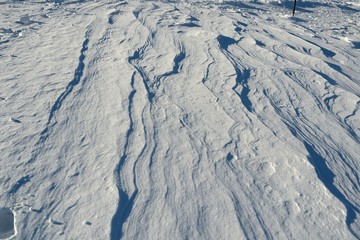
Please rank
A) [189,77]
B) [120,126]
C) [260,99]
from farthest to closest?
[189,77]
[260,99]
[120,126]

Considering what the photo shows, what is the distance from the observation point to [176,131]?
203 cm

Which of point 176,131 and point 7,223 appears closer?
point 7,223

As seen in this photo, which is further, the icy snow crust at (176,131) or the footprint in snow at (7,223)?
the icy snow crust at (176,131)

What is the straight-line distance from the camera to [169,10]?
4.21 metres

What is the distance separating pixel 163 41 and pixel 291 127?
1.63 metres

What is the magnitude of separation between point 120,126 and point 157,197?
0.62 meters

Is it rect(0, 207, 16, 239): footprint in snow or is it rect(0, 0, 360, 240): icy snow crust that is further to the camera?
rect(0, 0, 360, 240): icy snow crust

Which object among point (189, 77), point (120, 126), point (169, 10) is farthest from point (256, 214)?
point (169, 10)

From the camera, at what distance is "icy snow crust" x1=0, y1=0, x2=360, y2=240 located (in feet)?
4.83

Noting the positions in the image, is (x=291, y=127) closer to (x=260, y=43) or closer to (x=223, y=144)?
(x=223, y=144)

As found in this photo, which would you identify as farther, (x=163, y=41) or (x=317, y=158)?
(x=163, y=41)

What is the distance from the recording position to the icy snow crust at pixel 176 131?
1471 millimetres

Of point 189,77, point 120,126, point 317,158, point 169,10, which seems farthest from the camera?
point 169,10

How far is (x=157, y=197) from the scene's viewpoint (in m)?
1.56
